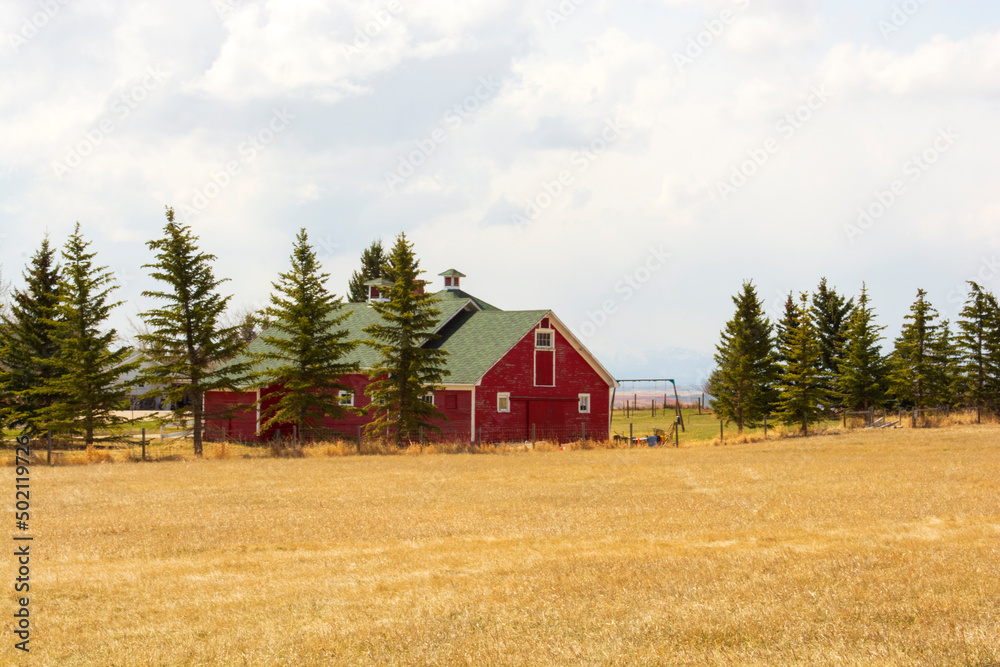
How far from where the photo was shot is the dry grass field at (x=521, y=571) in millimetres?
8930

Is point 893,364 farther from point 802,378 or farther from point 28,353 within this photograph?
point 28,353

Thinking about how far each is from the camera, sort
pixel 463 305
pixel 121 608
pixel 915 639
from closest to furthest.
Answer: pixel 915 639
pixel 121 608
pixel 463 305

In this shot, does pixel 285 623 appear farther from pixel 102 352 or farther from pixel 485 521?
pixel 102 352

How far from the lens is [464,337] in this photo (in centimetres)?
4844

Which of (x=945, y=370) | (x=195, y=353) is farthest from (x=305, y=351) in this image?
(x=945, y=370)

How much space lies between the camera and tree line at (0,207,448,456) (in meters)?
38.4

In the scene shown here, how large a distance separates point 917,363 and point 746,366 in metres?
11.6

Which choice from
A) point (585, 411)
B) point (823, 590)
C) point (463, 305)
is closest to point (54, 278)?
point (463, 305)

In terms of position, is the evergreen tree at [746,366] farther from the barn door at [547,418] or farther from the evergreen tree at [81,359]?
the evergreen tree at [81,359]

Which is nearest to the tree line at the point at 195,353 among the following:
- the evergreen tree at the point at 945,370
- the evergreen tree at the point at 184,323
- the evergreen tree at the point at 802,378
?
the evergreen tree at the point at 184,323

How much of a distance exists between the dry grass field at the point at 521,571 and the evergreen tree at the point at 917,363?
3432 cm

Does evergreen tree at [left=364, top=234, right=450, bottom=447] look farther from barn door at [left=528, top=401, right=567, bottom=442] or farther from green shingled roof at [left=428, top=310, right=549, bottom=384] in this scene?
barn door at [left=528, top=401, right=567, bottom=442]

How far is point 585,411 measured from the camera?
157 ft

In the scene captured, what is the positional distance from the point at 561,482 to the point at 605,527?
8.32 meters
